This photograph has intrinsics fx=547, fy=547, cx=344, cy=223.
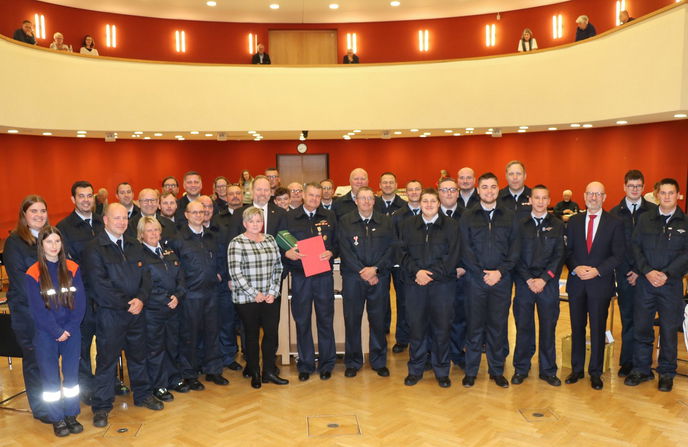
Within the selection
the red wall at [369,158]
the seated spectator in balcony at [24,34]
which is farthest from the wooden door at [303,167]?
the seated spectator in balcony at [24,34]

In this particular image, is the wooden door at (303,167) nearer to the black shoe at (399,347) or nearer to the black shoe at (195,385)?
the black shoe at (399,347)

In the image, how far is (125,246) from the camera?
175 inches

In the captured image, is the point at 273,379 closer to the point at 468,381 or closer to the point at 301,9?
the point at 468,381

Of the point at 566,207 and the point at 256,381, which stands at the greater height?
the point at 566,207

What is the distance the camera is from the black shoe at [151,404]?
4.61m

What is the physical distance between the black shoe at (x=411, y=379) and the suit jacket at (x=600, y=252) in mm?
1627

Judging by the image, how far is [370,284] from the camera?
518 centimetres

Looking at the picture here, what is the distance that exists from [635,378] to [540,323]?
0.98m

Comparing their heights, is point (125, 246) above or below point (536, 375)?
above

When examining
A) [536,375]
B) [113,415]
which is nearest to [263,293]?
[113,415]

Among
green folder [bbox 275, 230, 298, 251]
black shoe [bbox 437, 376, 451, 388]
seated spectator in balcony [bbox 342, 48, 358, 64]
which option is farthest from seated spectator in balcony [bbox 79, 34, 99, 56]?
black shoe [bbox 437, 376, 451, 388]

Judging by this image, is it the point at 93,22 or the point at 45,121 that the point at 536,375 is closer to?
the point at 45,121

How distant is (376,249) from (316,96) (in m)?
7.24

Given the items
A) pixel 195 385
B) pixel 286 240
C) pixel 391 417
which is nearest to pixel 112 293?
pixel 195 385
